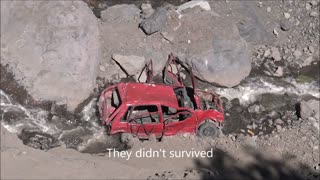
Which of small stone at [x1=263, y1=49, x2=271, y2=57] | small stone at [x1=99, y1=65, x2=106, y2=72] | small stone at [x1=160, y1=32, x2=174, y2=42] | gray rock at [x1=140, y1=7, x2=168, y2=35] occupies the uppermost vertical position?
gray rock at [x1=140, y1=7, x2=168, y2=35]

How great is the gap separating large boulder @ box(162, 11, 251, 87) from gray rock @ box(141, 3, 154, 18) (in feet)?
2.57

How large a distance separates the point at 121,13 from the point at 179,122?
14.4 feet

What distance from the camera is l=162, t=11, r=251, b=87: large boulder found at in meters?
15.0

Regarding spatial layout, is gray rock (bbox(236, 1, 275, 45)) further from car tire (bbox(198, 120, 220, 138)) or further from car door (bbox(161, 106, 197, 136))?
car door (bbox(161, 106, 197, 136))

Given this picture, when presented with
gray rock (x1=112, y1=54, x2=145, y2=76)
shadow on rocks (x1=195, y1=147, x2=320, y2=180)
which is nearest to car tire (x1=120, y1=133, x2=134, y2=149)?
shadow on rocks (x1=195, y1=147, x2=320, y2=180)

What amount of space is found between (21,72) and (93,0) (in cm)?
389

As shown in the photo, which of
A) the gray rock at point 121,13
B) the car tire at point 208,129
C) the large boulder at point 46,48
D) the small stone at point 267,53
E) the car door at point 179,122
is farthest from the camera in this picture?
the small stone at point 267,53

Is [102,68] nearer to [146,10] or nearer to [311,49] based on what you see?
[146,10]

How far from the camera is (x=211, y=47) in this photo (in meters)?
15.1

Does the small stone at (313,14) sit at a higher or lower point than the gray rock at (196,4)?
lower

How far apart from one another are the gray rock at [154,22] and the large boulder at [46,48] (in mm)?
1879

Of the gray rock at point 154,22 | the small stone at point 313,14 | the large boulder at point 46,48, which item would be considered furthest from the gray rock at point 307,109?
the large boulder at point 46,48

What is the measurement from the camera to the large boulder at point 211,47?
591 inches

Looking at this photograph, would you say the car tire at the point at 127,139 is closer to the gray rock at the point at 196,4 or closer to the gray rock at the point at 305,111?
the gray rock at the point at 196,4
